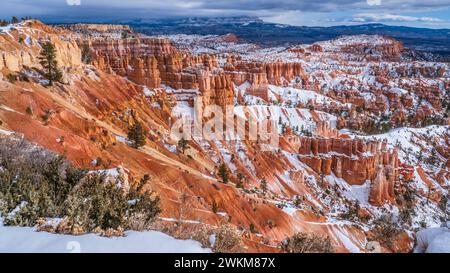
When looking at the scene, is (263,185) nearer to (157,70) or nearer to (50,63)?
(50,63)

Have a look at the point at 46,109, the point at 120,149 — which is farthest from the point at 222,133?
the point at 46,109

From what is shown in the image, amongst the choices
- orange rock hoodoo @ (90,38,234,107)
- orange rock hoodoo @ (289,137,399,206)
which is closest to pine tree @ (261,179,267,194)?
orange rock hoodoo @ (289,137,399,206)

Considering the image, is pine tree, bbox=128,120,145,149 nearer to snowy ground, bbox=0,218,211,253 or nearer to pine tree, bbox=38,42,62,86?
pine tree, bbox=38,42,62,86

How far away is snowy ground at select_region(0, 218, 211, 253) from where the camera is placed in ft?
17.3

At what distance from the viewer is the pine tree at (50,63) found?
29.8 meters

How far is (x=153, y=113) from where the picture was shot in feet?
147

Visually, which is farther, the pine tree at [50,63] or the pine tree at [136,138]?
the pine tree at [50,63]

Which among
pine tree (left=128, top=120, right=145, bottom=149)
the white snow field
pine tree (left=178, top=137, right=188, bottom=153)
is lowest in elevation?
pine tree (left=178, top=137, right=188, bottom=153)

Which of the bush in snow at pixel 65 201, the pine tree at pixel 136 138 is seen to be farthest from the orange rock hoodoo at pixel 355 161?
the bush in snow at pixel 65 201

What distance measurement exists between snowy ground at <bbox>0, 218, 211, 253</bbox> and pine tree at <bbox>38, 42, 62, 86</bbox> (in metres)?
27.5

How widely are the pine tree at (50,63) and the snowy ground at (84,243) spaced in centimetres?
2755

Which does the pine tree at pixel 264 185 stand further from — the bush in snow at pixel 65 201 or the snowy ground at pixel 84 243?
the snowy ground at pixel 84 243
